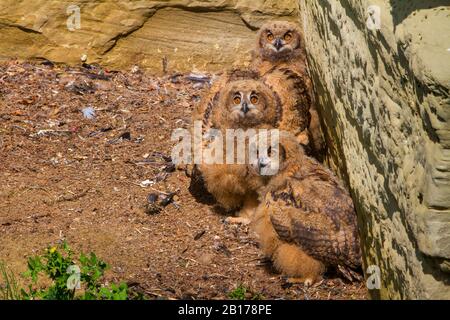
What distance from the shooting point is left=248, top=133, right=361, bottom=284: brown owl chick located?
6266 mm

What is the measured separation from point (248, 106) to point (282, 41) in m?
1.39

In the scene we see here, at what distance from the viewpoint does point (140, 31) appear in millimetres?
9570

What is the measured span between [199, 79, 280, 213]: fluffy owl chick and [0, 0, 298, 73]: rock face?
6.84 feet

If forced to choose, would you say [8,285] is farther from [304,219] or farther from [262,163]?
[262,163]

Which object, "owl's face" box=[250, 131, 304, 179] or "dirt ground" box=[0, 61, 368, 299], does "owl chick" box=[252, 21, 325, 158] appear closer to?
"owl's face" box=[250, 131, 304, 179]

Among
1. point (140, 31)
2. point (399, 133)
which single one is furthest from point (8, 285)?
point (140, 31)

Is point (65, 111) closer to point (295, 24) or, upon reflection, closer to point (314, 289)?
point (295, 24)

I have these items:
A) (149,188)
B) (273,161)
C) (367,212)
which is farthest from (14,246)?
(367,212)

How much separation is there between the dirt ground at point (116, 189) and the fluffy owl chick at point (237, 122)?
9.7 inches

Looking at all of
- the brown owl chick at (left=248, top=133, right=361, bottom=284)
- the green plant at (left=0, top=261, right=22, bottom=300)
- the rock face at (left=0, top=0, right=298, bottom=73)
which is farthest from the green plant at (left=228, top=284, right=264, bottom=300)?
the rock face at (left=0, top=0, right=298, bottom=73)

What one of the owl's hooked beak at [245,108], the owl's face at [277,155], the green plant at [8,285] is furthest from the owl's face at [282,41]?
the green plant at [8,285]

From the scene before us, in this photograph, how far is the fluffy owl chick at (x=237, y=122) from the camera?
24.3ft

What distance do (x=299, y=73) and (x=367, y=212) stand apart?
9.54 feet

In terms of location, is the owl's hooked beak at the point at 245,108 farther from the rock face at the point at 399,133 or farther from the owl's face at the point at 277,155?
the rock face at the point at 399,133
